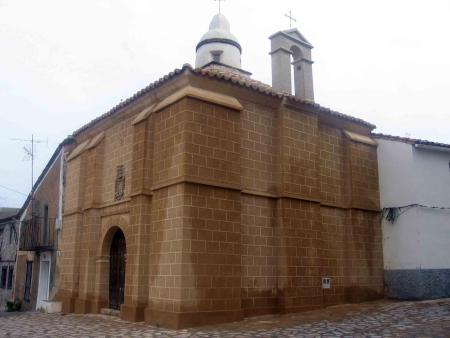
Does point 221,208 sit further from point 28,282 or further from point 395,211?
point 28,282

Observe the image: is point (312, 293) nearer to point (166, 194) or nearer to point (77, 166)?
point (166, 194)

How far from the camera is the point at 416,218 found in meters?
12.9

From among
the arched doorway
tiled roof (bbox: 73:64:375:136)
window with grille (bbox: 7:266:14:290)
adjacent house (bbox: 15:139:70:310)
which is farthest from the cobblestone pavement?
window with grille (bbox: 7:266:14:290)

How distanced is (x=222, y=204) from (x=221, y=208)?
0.30 ft

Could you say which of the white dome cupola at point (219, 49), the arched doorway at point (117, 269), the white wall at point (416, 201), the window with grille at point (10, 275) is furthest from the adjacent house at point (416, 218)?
the window with grille at point (10, 275)

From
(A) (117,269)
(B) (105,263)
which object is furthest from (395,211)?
(B) (105,263)

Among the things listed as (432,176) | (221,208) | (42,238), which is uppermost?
(432,176)

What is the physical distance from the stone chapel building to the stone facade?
3 centimetres

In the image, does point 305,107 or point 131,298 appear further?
point 305,107

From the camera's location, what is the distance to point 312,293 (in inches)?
448

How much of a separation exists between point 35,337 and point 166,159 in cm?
443

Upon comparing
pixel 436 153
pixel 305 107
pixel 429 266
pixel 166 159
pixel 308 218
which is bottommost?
pixel 429 266

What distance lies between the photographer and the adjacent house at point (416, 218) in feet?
41.7

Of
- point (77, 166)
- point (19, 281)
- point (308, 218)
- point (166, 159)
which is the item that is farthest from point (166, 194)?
point (19, 281)
